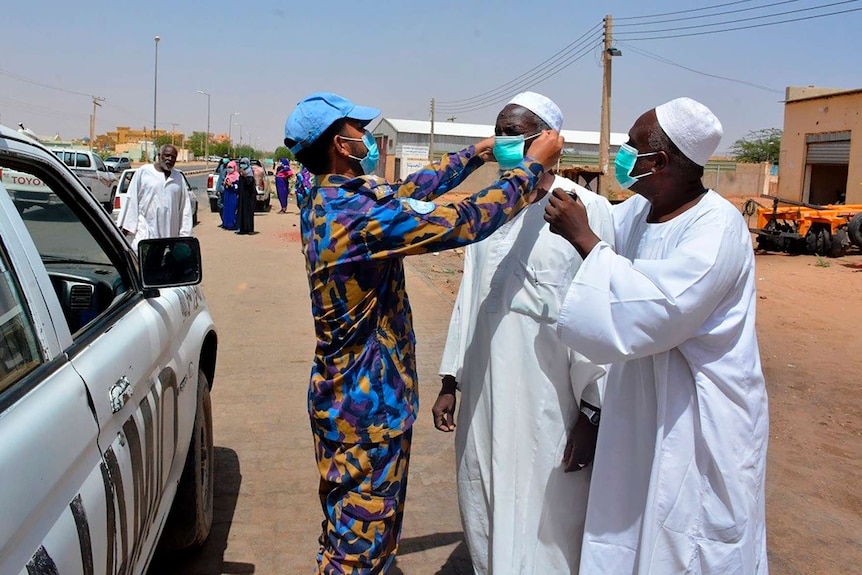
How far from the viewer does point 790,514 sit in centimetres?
409

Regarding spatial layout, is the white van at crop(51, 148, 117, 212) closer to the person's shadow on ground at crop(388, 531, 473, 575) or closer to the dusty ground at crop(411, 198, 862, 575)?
the dusty ground at crop(411, 198, 862, 575)

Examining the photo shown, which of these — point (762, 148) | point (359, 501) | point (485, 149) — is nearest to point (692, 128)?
point (485, 149)

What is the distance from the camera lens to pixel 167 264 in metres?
2.83

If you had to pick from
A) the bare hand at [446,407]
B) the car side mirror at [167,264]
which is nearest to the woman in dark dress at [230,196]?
the car side mirror at [167,264]

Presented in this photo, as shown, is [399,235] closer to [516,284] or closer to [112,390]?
[516,284]

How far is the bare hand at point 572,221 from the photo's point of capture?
2.16m

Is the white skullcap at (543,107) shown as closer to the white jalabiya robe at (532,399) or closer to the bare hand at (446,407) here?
the white jalabiya robe at (532,399)

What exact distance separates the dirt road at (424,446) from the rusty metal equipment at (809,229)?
5.83 m

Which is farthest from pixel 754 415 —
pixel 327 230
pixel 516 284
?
pixel 327 230

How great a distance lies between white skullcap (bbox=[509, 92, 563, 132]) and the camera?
2592mm

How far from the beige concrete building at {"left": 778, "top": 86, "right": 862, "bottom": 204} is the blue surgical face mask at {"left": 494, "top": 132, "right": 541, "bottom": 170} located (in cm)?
2484

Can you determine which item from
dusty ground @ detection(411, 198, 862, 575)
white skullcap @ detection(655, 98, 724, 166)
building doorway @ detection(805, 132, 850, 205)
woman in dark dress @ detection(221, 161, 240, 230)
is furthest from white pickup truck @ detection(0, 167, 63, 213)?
building doorway @ detection(805, 132, 850, 205)

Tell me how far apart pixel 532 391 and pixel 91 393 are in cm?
139

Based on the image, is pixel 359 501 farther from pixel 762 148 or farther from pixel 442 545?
pixel 762 148
